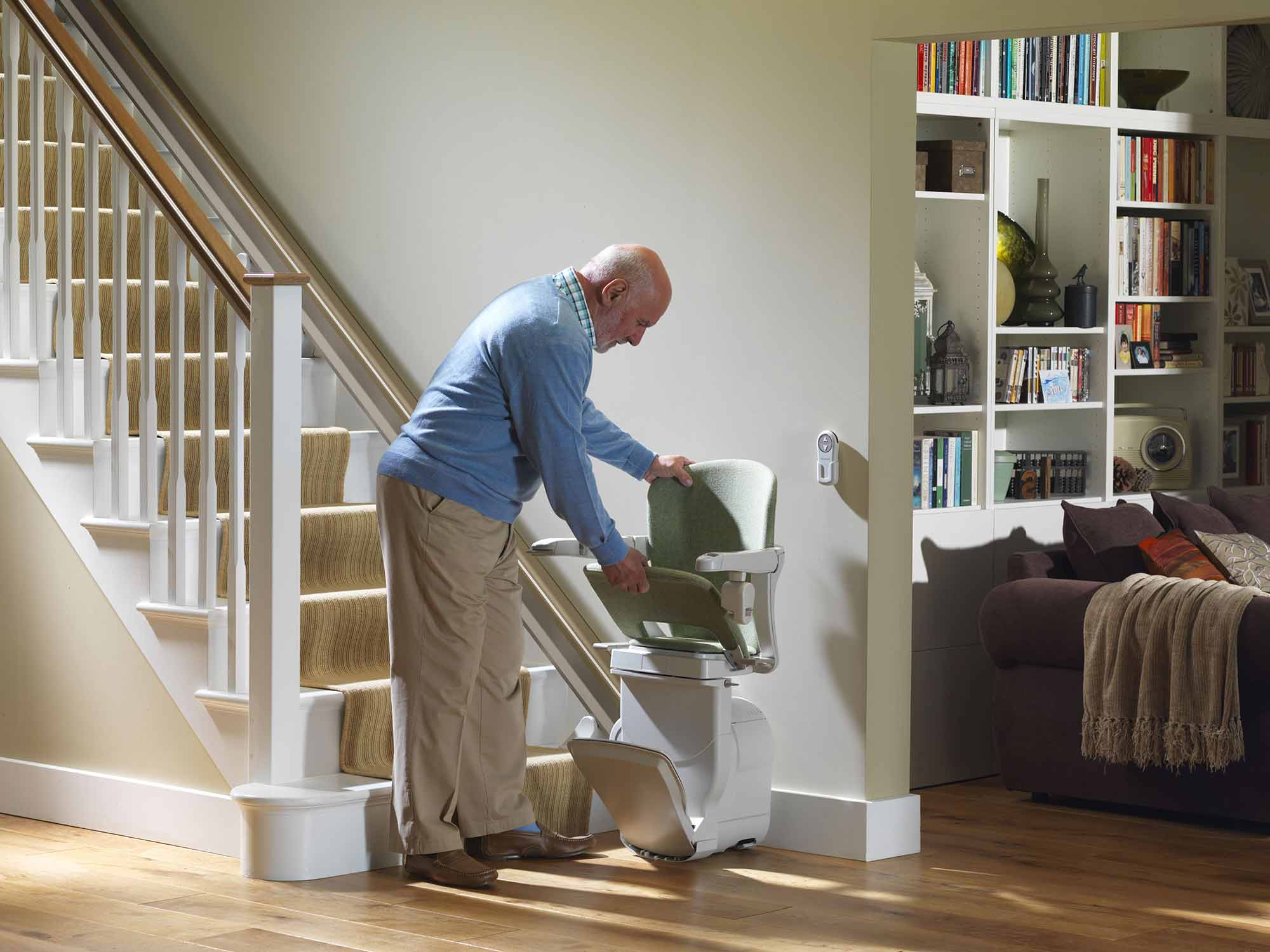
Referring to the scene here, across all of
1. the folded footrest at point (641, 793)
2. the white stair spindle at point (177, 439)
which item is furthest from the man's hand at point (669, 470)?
the white stair spindle at point (177, 439)

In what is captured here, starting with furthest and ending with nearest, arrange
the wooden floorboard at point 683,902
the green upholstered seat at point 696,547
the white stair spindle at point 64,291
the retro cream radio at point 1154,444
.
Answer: the retro cream radio at point 1154,444 → the white stair spindle at point 64,291 → the green upholstered seat at point 696,547 → the wooden floorboard at point 683,902

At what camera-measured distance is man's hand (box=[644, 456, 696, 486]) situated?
450cm

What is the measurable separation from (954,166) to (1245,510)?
1.59 m

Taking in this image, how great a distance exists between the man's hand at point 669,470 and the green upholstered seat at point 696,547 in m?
0.02

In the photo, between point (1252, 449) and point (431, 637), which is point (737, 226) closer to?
point (431, 637)

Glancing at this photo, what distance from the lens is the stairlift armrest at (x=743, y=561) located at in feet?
13.6

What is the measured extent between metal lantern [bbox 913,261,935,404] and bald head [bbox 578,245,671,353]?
1651mm

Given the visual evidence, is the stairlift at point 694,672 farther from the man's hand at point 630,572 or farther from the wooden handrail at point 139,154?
the wooden handrail at point 139,154

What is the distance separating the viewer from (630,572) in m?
4.12

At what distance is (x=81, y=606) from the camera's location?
191 inches

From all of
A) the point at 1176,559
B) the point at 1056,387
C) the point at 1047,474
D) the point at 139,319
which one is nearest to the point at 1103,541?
the point at 1176,559

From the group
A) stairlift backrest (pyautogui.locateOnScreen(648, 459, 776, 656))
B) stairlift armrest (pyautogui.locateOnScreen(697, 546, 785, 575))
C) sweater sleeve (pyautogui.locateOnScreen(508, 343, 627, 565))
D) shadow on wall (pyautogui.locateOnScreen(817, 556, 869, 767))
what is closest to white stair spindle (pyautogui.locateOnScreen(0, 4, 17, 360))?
sweater sleeve (pyautogui.locateOnScreen(508, 343, 627, 565))

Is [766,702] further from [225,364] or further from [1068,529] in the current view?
[225,364]

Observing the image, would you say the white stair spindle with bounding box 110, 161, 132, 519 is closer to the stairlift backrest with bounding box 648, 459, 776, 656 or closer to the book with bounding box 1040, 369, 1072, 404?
the stairlift backrest with bounding box 648, 459, 776, 656
